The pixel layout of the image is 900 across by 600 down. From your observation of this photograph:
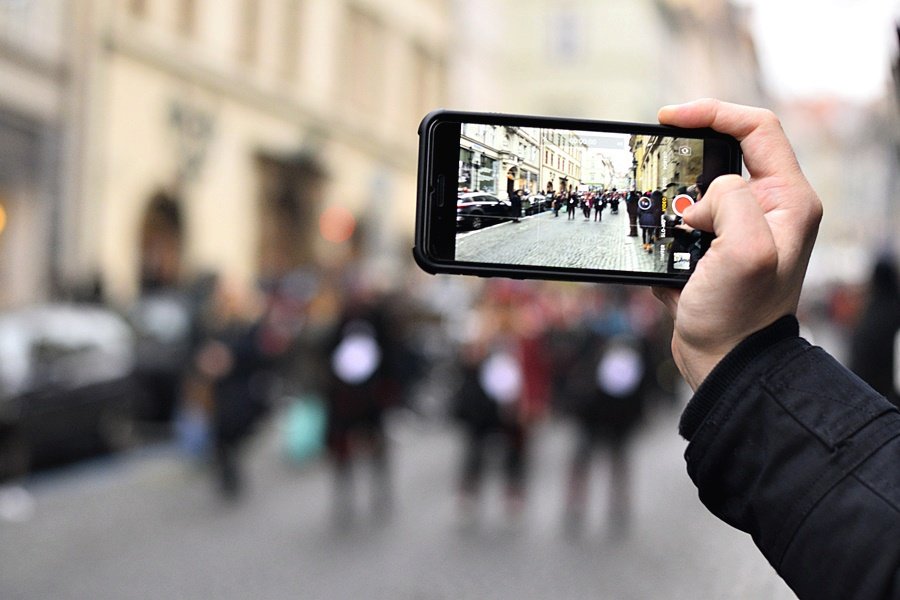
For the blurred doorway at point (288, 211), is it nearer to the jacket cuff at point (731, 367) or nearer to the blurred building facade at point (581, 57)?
the blurred building facade at point (581, 57)

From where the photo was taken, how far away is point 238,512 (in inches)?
398

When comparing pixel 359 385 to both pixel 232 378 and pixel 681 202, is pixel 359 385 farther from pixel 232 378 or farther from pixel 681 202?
pixel 681 202

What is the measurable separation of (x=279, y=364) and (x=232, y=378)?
3775 mm

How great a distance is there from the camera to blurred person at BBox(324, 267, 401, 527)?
31.5 ft

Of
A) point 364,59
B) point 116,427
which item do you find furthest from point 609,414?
Answer: point 364,59

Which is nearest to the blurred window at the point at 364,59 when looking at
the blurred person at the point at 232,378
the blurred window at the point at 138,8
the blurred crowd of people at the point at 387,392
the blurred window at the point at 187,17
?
the blurred window at the point at 187,17

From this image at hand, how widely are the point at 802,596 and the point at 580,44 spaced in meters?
47.4

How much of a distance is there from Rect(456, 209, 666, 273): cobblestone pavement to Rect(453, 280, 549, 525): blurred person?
27.0 ft

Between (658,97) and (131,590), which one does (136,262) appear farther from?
(658,97)

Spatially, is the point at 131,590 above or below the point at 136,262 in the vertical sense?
below

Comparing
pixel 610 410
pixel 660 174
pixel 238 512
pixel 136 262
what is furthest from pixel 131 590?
pixel 136 262

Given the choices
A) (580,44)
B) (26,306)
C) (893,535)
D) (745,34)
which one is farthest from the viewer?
(745,34)

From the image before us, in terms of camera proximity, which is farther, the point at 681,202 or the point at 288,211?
the point at 288,211

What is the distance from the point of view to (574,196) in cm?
176
